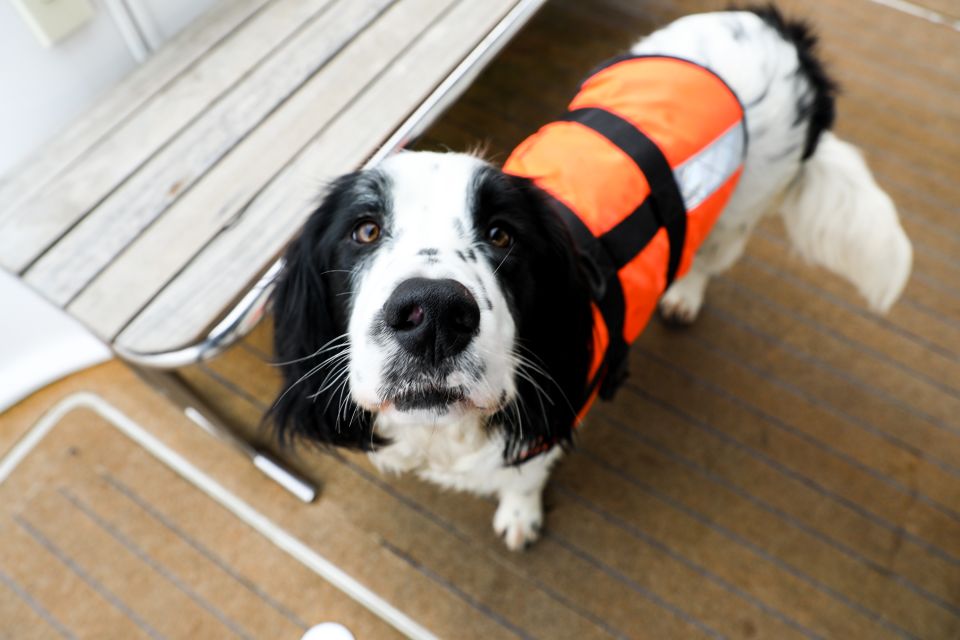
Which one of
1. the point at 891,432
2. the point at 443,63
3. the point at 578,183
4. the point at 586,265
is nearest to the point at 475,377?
the point at 586,265

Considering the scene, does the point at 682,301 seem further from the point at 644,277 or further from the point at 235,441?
the point at 235,441

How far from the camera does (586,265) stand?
117 centimetres

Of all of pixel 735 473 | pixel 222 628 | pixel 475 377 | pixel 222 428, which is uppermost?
pixel 475 377

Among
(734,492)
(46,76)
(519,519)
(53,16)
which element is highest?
(53,16)

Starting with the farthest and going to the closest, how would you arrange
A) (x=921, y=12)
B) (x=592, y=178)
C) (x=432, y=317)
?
1. (x=921, y=12)
2. (x=592, y=178)
3. (x=432, y=317)

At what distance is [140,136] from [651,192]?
1278mm

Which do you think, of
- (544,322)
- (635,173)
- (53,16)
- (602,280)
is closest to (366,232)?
(544,322)

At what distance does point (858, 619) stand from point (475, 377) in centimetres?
139

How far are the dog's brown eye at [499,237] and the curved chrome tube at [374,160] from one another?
244 millimetres

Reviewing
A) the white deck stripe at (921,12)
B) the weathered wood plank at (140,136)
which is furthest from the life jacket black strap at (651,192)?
the white deck stripe at (921,12)

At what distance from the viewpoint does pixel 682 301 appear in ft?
6.34

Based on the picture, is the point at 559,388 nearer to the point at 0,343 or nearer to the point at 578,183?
the point at 578,183

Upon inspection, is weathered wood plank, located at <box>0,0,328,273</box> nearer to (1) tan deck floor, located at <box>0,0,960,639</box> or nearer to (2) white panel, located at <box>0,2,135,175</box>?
(2) white panel, located at <box>0,2,135,175</box>

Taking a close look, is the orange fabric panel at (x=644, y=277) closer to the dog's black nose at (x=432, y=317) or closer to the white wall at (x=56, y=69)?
the dog's black nose at (x=432, y=317)
